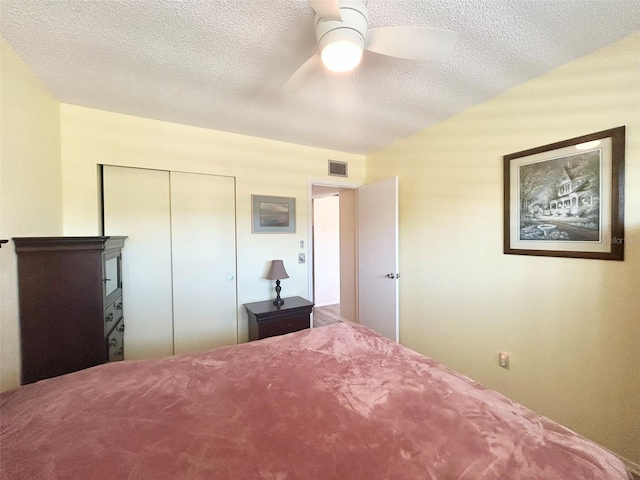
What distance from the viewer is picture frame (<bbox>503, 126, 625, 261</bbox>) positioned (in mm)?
1415

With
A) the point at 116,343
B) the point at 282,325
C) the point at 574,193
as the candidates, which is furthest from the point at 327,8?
the point at 116,343

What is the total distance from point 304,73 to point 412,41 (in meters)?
0.53

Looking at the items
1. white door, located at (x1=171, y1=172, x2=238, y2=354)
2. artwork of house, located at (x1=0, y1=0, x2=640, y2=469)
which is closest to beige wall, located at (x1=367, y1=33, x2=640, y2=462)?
artwork of house, located at (x1=0, y1=0, x2=640, y2=469)

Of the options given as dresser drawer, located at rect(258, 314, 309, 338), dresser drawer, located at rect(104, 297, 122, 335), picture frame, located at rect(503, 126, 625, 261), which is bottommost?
dresser drawer, located at rect(258, 314, 309, 338)

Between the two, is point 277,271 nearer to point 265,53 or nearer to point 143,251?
point 143,251

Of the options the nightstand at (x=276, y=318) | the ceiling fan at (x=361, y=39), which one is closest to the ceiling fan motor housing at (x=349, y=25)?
the ceiling fan at (x=361, y=39)

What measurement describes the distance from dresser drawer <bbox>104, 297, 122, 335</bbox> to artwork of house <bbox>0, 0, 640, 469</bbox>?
268 mm

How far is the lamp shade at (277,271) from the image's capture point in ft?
8.86

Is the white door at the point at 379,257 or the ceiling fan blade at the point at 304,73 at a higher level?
the ceiling fan blade at the point at 304,73

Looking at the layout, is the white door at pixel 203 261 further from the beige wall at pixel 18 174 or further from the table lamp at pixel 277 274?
the beige wall at pixel 18 174

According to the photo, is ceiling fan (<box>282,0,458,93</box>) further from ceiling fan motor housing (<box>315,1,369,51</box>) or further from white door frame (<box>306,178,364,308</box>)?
white door frame (<box>306,178,364,308</box>)

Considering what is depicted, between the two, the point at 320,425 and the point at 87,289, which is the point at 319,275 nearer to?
the point at 87,289

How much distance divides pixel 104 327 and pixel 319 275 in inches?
143

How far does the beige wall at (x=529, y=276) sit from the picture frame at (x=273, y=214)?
1359 mm
